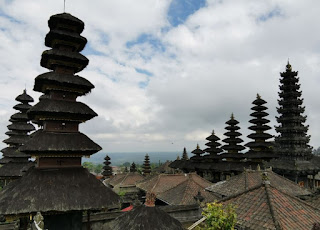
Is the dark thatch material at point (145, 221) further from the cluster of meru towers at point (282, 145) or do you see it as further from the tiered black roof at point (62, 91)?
the cluster of meru towers at point (282, 145)

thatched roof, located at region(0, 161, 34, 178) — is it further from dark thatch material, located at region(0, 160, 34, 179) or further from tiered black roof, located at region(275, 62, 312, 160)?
tiered black roof, located at region(275, 62, 312, 160)

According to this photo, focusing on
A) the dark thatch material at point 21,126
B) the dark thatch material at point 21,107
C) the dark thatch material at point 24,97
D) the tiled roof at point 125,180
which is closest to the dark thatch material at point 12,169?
the dark thatch material at point 21,126

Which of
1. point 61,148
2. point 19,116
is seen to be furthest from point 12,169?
point 61,148

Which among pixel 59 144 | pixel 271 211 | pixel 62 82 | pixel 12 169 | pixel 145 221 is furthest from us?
pixel 12 169

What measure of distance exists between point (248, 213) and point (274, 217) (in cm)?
131

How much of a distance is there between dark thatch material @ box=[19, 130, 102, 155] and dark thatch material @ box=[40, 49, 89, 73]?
17.1 ft

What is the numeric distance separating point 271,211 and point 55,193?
38.7ft

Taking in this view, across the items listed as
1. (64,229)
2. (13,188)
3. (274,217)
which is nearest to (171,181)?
→ (64,229)

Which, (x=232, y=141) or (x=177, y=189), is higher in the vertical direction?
(x=232, y=141)

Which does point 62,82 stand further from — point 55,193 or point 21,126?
point 21,126

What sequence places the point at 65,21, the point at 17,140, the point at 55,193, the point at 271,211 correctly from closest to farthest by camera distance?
the point at 271,211 → the point at 55,193 → the point at 65,21 → the point at 17,140

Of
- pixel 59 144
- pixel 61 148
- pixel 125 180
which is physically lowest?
pixel 125 180

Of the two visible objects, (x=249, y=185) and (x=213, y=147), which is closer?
(x=249, y=185)

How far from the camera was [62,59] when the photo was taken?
57.2 ft
